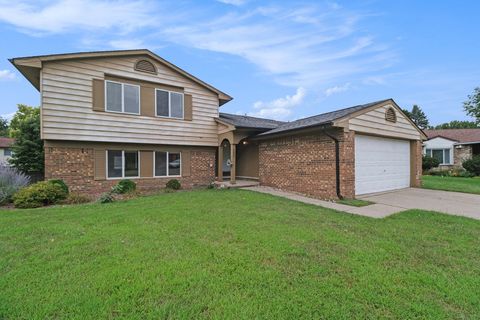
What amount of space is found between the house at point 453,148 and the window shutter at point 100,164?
85.6 feet

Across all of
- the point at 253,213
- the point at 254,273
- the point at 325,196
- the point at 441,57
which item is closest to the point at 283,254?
the point at 254,273

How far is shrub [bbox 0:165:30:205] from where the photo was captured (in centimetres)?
841

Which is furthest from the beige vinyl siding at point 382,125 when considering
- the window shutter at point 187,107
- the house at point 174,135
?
the window shutter at point 187,107

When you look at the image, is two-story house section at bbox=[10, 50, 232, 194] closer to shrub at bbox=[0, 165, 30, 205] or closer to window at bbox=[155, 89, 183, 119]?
window at bbox=[155, 89, 183, 119]

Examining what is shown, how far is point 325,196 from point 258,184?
13.0 feet

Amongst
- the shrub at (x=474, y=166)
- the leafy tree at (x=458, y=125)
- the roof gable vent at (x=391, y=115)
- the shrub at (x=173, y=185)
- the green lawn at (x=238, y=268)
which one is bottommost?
the green lawn at (x=238, y=268)

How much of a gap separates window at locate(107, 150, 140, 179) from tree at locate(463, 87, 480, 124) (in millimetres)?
26409

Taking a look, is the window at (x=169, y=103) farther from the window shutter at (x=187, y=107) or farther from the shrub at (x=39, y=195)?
the shrub at (x=39, y=195)

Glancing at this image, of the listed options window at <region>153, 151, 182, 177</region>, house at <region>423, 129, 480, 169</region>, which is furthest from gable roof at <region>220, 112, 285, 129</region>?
house at <region>423, 129, 480, 169</region>

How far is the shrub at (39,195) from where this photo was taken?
783 centimetres

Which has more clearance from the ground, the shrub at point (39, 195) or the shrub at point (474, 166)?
the shrub at point (474, 166)

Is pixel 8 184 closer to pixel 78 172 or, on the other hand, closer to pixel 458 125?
pixel 78 172

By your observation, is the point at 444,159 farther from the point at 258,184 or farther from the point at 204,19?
the point at 204,19

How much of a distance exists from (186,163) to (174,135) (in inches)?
61.3
